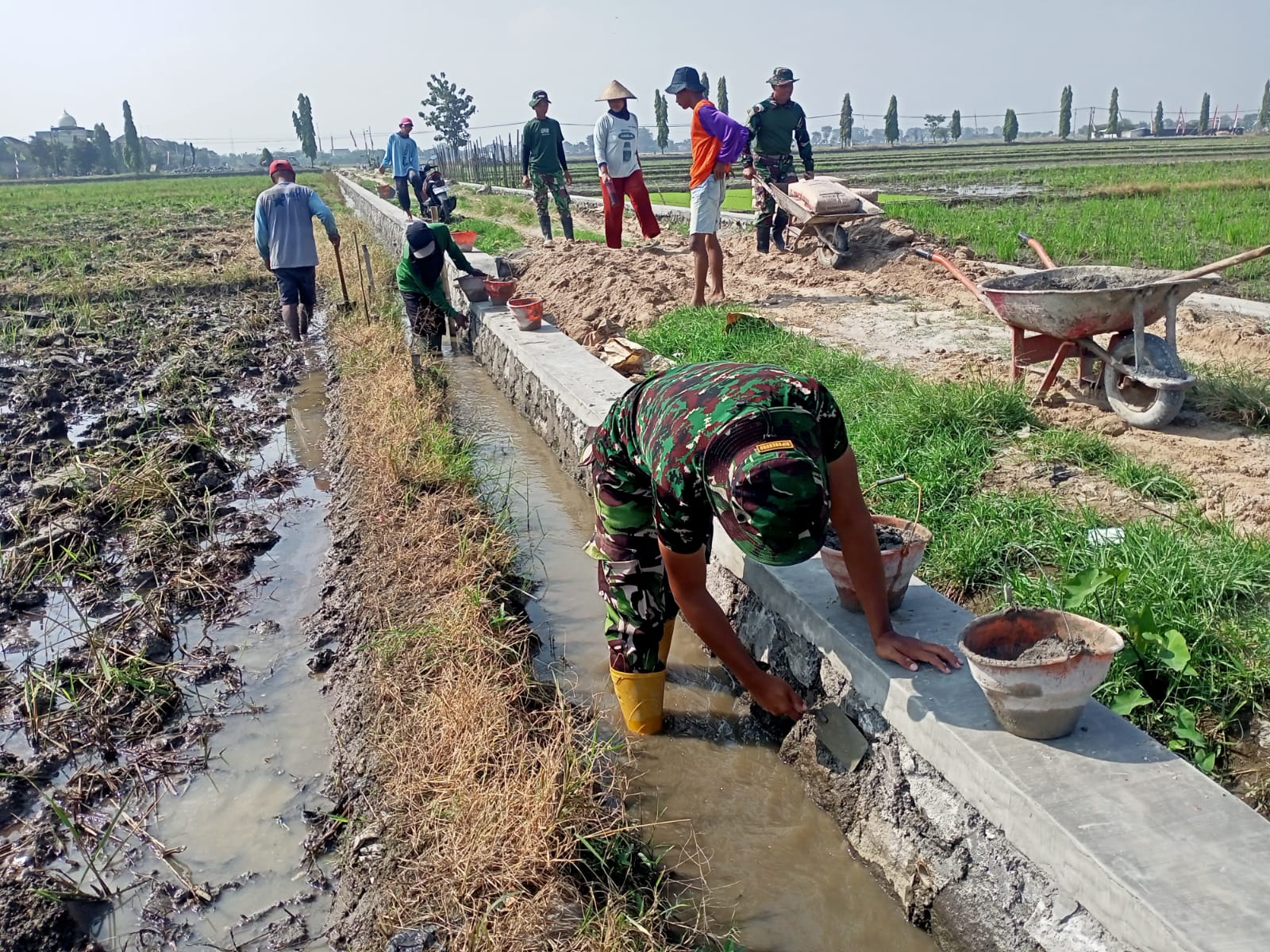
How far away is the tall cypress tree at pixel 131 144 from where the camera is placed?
2530 inches

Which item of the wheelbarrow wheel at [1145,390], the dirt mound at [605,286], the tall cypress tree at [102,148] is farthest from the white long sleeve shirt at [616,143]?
the tall cypress tree at [102,148]

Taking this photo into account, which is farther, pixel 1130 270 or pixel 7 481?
pixel 7 481

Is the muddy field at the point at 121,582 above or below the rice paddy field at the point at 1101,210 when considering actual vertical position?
below

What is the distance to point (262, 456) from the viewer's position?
6090mm

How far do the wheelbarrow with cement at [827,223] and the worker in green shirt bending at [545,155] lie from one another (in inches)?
106

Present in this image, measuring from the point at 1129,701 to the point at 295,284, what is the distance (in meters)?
8.15

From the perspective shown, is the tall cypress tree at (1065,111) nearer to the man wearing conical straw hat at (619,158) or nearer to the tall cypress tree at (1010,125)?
the tall cypress tree at (1010,125)

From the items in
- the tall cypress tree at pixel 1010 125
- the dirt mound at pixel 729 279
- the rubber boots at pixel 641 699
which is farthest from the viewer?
the tall cypress tree at pixel 1010 125

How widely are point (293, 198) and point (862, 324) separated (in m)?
5.31

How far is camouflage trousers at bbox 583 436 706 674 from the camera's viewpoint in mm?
2672

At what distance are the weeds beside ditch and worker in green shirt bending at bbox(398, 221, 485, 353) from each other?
3849mm

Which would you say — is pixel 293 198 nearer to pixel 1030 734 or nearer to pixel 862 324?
pixel 862 324

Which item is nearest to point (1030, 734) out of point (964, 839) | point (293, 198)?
point (964, 839)

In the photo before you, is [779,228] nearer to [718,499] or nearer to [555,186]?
[555,186]
